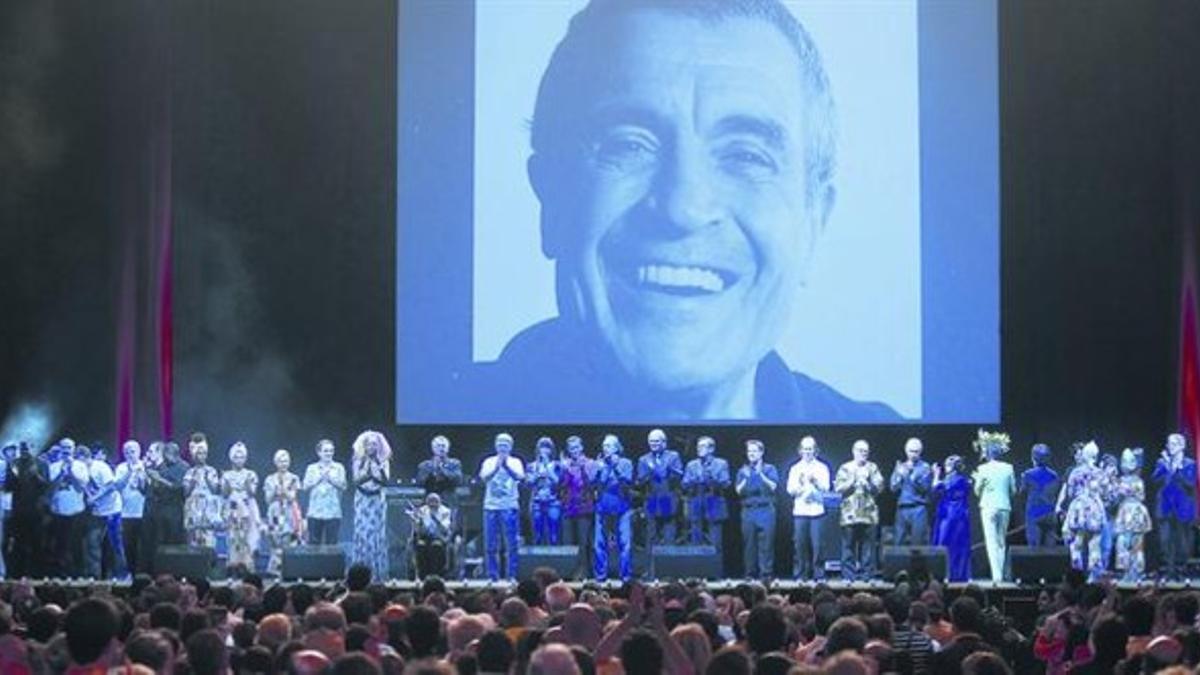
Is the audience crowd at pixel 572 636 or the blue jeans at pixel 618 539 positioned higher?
the blue jeans at pixel 618 539

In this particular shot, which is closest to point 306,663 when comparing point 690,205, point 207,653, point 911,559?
point 207,653

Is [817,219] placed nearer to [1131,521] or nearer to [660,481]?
[660,481]

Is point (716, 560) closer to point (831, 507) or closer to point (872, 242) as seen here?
point (831, 507)

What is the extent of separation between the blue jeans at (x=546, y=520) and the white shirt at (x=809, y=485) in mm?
2820

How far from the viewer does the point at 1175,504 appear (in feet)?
82.8

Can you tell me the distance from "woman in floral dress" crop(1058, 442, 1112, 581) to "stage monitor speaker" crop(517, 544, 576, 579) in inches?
225

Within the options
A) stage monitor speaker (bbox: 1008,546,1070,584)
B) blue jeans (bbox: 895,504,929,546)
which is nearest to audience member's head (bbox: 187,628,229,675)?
stage monitor speaker (bbox: 1008,546,1070,584)

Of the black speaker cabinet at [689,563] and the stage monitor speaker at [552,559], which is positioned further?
the stage monitor speaker at [552,559]

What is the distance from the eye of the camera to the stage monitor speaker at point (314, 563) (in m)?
23.5

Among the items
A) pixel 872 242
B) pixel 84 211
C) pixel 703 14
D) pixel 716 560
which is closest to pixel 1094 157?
pixel 872 242

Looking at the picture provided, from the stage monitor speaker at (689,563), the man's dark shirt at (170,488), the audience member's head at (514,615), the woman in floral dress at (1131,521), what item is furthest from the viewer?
the man's dark shirt at (170,488)

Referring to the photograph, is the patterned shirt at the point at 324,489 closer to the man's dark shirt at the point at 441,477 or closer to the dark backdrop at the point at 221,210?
the man's dark shirt at the point at 441,477

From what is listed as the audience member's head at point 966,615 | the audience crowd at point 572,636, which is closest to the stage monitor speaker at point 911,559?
the audience crowd at point 572,636

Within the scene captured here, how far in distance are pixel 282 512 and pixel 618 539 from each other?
403 cm
